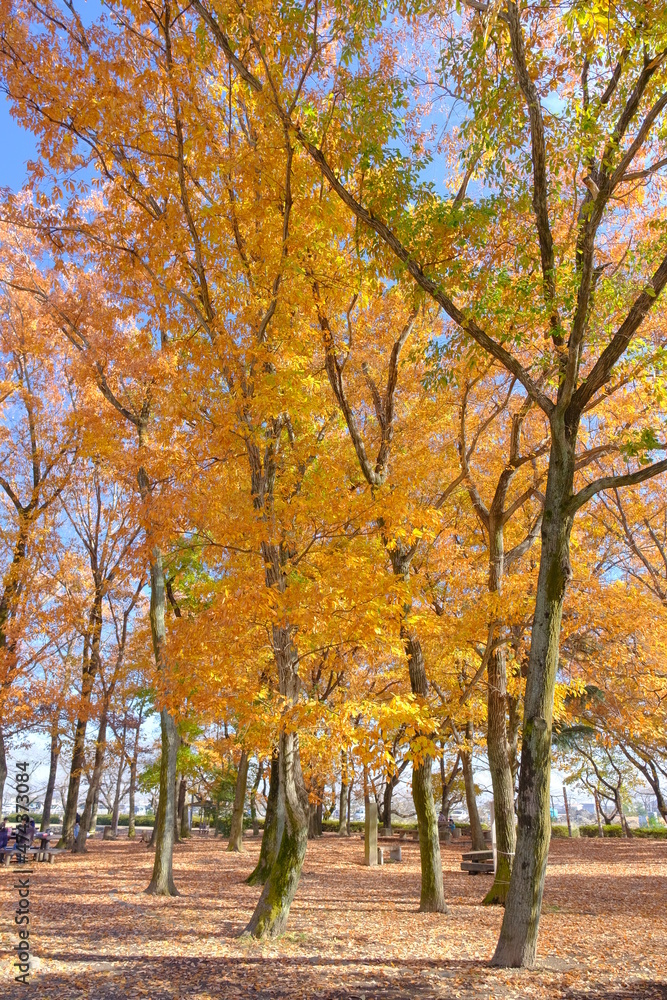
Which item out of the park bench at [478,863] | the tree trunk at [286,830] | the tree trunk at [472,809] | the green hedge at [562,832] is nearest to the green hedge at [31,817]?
the tree trunk at [286,830]

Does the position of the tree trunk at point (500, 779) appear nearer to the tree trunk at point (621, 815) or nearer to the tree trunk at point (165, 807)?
the tree trunk at point (165, 807)

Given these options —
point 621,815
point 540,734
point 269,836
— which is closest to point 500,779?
point 269,836

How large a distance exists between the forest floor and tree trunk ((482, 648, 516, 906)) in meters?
0.53

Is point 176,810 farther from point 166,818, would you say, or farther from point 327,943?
point 327,943

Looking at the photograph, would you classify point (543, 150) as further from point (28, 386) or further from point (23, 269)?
point (28, 386)

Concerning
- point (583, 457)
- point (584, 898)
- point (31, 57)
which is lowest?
point (584, 898)

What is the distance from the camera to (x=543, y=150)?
19.6 ft

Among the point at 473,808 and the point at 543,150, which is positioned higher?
the point at 543,150

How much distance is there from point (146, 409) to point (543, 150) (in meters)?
7.47

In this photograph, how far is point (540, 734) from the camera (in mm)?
5848

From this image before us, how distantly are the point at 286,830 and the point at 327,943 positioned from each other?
1327 mm

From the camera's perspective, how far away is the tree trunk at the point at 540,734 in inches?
224

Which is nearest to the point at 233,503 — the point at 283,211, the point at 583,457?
the point at 283,211

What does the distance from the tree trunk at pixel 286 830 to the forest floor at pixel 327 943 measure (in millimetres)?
280
